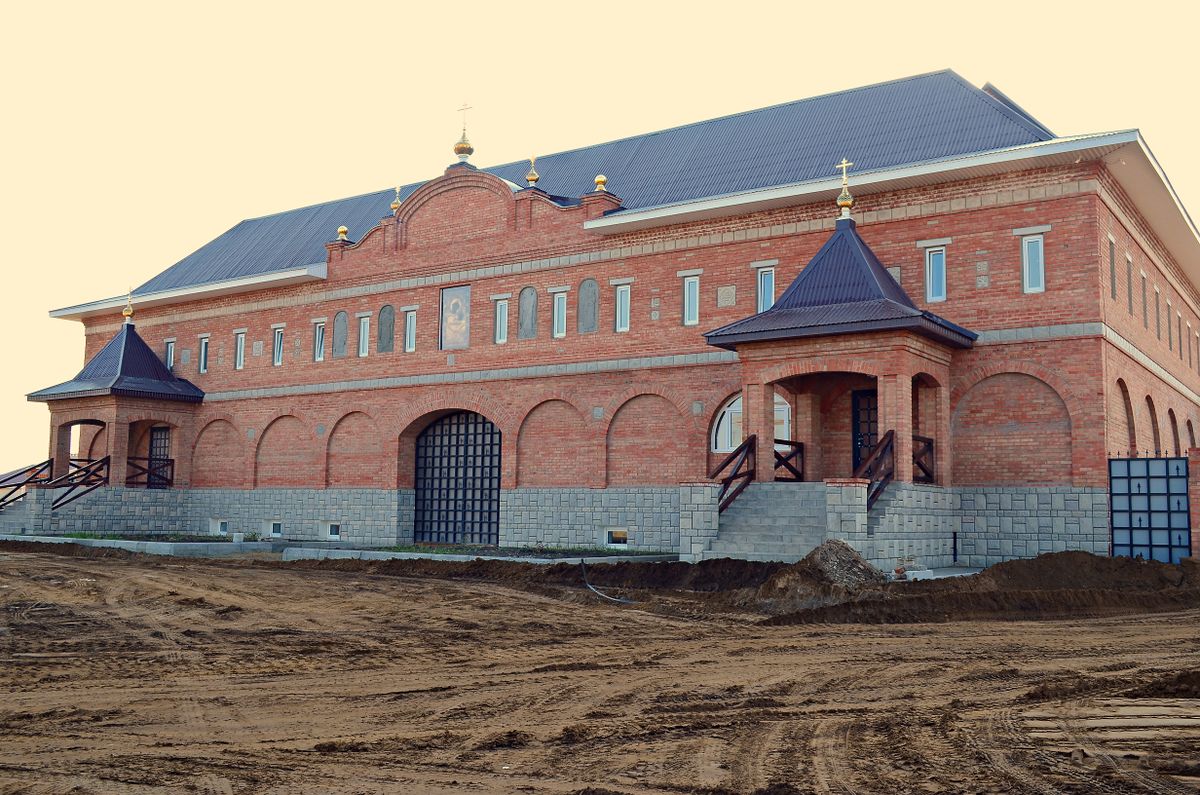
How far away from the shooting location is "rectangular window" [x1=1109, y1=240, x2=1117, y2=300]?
18.5 m

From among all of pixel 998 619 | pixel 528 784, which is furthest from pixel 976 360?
pixel 528 784

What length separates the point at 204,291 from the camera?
97.7 ft

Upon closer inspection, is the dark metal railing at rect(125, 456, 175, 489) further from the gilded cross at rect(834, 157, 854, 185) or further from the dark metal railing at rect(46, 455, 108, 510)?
the gilded cross at rect(834, 157, 854, 185)

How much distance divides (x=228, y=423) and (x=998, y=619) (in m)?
23.2

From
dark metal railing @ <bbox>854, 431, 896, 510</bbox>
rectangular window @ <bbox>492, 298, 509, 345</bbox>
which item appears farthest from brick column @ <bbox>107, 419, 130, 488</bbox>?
dark metal railing @ <bbox>854, 431, 896, 510</bbox>

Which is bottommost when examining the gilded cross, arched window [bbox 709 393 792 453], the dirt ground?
the dirt ground

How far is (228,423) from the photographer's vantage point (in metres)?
29.7

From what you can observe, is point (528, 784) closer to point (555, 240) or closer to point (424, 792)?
point (424, 792)

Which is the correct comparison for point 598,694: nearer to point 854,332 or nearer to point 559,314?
point 854,332

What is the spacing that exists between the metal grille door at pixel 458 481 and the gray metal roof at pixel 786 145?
6385mm

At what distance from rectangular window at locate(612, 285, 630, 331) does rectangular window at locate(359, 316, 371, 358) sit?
24.5ft

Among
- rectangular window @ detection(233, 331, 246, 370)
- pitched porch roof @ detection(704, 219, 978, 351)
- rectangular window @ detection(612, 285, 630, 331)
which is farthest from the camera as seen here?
rectangular window @ detection(233, 331, 246, 370)

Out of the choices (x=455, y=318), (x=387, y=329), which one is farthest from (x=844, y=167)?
(x=387, y=329)

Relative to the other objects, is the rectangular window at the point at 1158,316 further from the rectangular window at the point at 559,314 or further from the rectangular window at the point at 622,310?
the rectangular window at the point at 559,314
